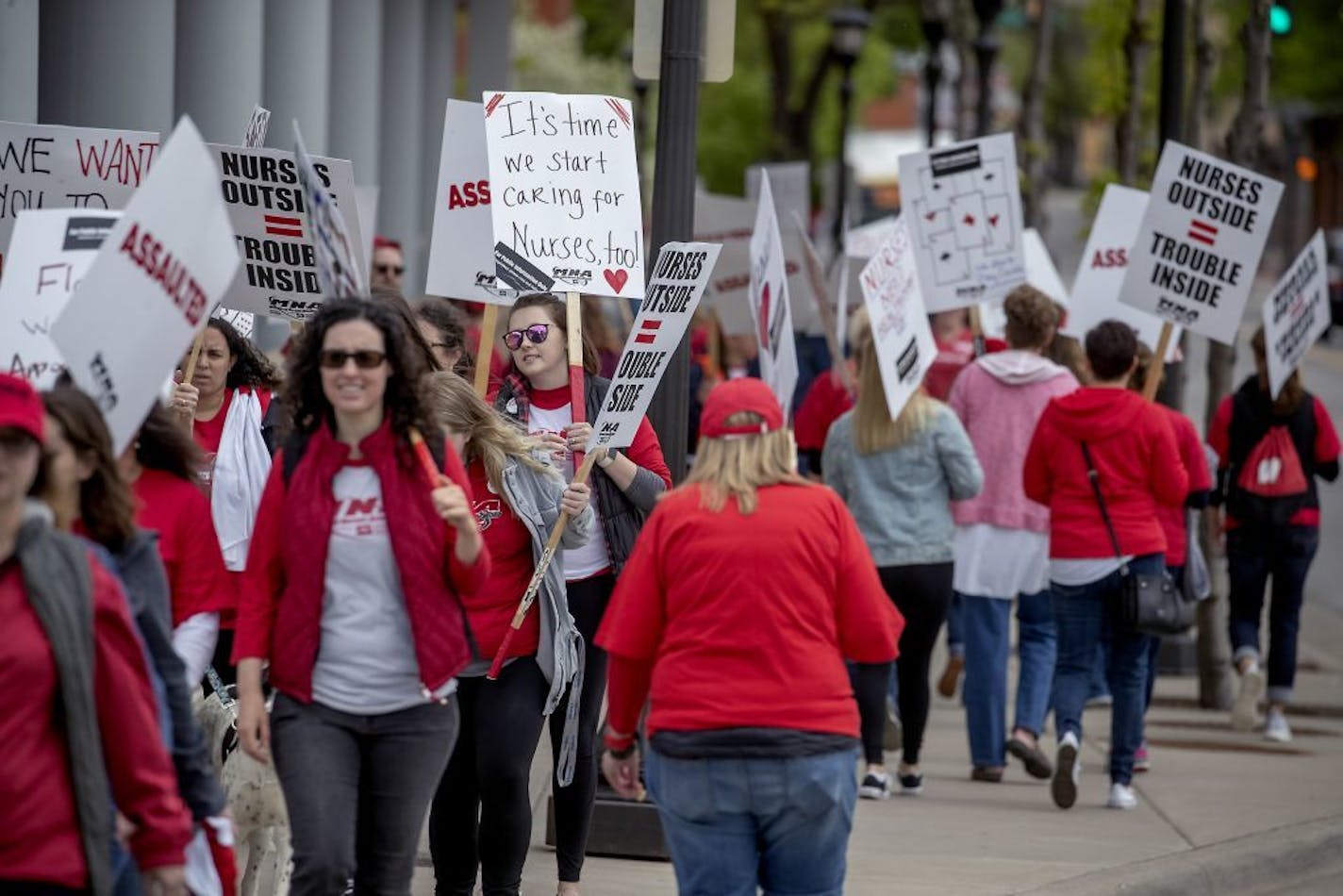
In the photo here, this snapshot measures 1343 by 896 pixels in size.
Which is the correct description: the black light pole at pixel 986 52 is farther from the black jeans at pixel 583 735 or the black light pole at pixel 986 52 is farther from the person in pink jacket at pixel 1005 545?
the black jeans at pixel 583 735

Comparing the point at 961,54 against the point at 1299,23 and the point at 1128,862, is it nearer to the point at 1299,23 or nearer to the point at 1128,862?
the point at 1128,862

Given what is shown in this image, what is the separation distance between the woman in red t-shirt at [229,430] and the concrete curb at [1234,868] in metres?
2.91

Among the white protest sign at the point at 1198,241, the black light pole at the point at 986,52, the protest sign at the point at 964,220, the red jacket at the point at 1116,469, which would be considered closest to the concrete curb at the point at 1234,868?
the red jacket at the point at 1116,469

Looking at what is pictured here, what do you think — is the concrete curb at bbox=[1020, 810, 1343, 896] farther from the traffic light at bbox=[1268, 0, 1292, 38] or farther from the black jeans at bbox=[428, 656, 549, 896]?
the traffic light at bbox=[1268, 0, 1292, 38]

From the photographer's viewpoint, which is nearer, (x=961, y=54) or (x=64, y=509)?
(x=64, y=509)

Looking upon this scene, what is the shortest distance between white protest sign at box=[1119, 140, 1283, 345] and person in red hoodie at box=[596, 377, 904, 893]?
5.88m

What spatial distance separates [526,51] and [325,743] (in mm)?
52139

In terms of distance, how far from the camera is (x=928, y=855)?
347 inches

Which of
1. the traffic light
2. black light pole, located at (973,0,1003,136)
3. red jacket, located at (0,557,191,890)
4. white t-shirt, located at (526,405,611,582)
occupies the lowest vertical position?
red jacket, located at (0,557,191,890)

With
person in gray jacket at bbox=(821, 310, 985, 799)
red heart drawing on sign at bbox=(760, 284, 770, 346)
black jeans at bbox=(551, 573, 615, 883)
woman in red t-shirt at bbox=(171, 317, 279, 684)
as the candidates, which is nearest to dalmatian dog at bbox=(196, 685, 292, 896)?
woman in red t-shirt at bbox=(171, 317, 279, 684)

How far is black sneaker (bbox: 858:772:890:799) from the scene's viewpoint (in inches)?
388

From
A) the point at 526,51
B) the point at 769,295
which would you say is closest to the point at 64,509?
the point at 769,295

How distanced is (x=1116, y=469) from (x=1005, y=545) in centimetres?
104

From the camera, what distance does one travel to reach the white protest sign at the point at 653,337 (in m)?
7.17
